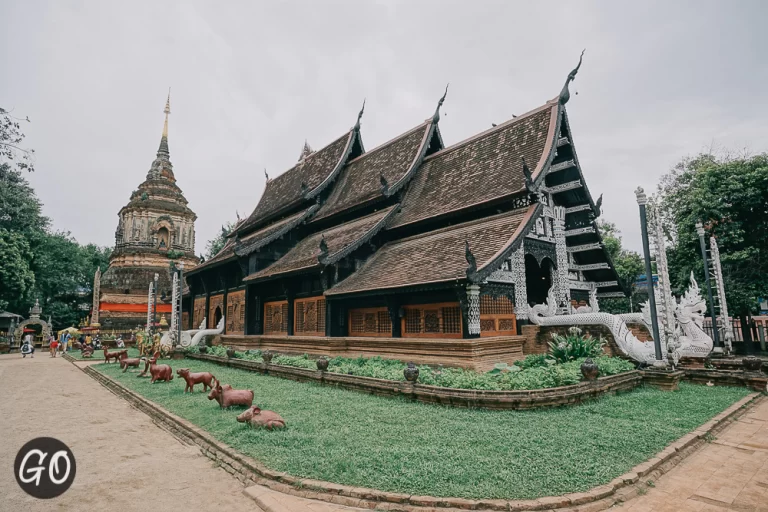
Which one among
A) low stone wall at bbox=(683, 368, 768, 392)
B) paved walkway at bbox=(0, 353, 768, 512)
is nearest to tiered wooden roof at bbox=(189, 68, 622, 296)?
low stone wall at bbox=(683, 368, 768, 392)

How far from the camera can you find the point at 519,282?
11883 mm

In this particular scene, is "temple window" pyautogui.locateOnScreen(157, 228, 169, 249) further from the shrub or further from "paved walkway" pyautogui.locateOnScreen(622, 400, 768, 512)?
"paved walkway" pyautogui.locateOnScreen(622, 400, 768, 512)

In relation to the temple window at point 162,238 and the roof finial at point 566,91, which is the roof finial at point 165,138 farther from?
the roof finial at point 566,91

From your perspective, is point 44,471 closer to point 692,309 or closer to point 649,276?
point 649,276

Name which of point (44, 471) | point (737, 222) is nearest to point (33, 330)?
point (44, 471)

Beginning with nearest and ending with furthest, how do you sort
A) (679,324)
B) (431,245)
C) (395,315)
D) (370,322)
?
1. (679,324)
2. (395,315)
3. (431,245)
4. (370,322)

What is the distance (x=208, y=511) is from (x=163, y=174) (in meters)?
49.3

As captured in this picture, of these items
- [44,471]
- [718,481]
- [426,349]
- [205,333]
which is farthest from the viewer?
[205,333]

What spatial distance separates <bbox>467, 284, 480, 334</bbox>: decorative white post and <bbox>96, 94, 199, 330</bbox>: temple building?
32825 mm

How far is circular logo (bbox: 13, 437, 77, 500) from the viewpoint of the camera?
436 centimetres

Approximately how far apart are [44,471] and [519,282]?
1054 cm

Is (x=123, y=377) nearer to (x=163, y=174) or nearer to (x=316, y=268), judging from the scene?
(x=316, y=268)

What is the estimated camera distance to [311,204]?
756 inches

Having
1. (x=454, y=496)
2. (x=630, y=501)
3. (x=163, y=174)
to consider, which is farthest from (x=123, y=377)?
(x=163, y=174)
